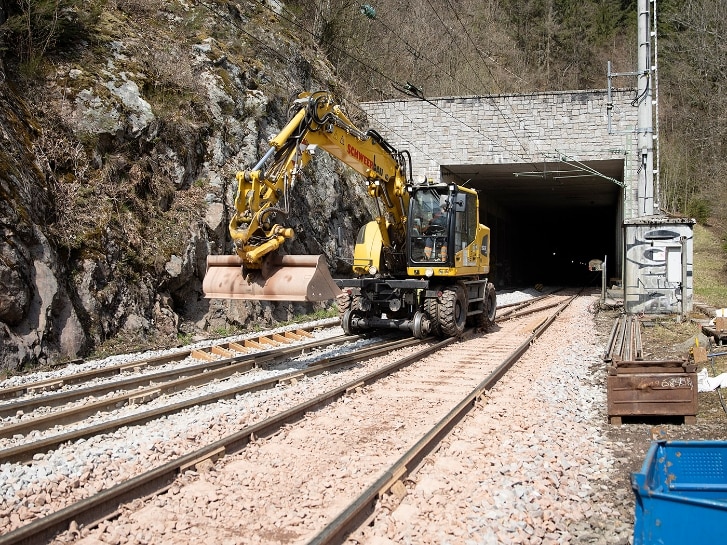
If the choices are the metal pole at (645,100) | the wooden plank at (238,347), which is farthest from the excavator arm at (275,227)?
the metal pole at (645,100)

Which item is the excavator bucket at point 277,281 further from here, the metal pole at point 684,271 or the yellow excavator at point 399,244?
the metal pole at point 684,271

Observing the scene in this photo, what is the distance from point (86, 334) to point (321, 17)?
19744mm

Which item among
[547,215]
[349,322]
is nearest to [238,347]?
[349,322]

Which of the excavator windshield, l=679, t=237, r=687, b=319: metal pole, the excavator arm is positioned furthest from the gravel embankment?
l=679, t=237, r=687, b=319: metal pole

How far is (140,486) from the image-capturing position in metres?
4.75

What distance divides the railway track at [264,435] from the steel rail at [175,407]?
0.01 meters

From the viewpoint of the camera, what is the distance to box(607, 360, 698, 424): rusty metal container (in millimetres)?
6742

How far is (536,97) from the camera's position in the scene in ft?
78.9

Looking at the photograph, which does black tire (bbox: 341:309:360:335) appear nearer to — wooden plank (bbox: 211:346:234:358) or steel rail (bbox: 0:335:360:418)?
steel rail (bbox: 0:335:360:418)

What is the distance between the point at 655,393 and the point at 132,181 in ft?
38.1

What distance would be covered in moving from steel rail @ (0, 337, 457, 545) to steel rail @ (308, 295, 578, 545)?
160cm

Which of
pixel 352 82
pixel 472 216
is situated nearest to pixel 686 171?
pixel 352 82

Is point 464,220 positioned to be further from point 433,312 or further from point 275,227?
point 275,227

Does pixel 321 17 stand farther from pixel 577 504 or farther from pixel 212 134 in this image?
pixel 577 504
